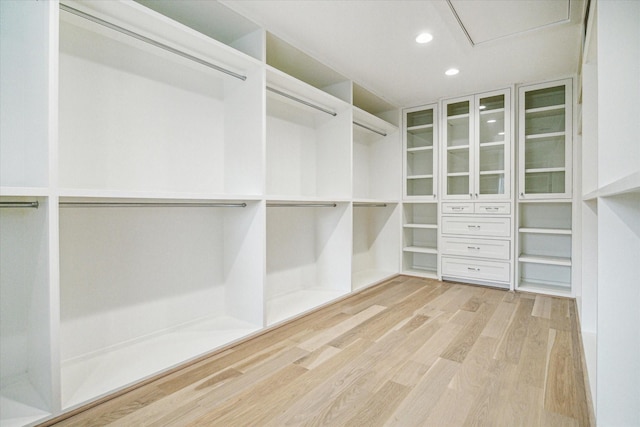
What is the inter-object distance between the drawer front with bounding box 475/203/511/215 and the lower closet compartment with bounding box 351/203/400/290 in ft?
3.07

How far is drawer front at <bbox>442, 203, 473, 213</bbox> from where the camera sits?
3.58 metres

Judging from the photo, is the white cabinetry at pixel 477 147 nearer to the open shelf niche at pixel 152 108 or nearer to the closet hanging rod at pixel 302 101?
the closet hanging rod at pixel 302 101

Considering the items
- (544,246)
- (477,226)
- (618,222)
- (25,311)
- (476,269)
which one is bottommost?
(476,269)

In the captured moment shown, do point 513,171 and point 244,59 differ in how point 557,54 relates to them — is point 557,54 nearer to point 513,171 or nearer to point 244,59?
point 513,171

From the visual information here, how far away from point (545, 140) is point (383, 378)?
9.69ft

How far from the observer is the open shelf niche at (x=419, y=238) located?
13.6 feet

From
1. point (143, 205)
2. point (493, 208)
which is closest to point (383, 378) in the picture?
point (143, 205)

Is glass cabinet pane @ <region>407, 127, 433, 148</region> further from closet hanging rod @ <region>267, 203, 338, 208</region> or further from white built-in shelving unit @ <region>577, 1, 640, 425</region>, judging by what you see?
white built-in shelving unit @ <region>577, 1, 640, 425</region>

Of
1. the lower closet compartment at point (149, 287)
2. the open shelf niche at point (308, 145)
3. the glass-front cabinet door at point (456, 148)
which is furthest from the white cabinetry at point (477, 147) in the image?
the lower closet compartment at point (149, 287)

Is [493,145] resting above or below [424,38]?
below

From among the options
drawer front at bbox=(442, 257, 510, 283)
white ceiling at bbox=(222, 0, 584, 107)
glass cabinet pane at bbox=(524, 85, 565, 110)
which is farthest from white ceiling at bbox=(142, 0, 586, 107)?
drawer front at bbox=(442, 257, 510, 283)

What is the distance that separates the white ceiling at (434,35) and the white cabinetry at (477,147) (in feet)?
0.88

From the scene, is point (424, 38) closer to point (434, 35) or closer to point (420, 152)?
point (434, 35)

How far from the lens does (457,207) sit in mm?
3646
